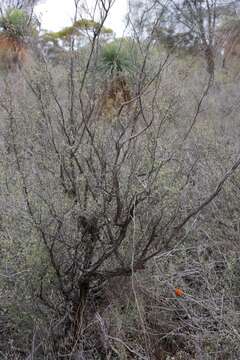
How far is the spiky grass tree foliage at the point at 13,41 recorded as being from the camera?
357 centimetres

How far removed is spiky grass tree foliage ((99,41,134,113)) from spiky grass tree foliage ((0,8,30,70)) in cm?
81

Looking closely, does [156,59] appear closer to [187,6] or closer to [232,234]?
[232,234]

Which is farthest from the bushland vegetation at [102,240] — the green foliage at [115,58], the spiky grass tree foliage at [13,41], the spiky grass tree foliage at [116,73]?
the green foliage at [115,58]

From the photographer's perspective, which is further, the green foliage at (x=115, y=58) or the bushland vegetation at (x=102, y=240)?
the green foliage at (x=115, y=58)

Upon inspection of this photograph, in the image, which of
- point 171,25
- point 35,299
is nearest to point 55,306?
point 35,299

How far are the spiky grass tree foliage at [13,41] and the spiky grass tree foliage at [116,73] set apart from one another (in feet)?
2.64

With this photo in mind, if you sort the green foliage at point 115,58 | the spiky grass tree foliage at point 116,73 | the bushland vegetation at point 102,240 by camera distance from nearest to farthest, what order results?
the bushland vegetation at point 102,240 < the spiky grass tree foliage at point 116,73 < the green foliage at point 115,58

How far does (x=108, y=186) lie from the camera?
2.95 meters

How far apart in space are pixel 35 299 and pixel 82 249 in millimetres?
442

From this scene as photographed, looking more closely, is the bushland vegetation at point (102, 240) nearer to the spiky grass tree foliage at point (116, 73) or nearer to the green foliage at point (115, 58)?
the spiky grass tree foliage at point (116, 73)

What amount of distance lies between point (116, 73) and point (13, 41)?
173cm

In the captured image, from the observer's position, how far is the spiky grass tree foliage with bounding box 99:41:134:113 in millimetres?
4460

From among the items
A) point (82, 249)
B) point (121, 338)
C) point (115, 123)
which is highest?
point (115, 123)

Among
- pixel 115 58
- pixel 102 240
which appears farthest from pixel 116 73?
pixel 102 240
